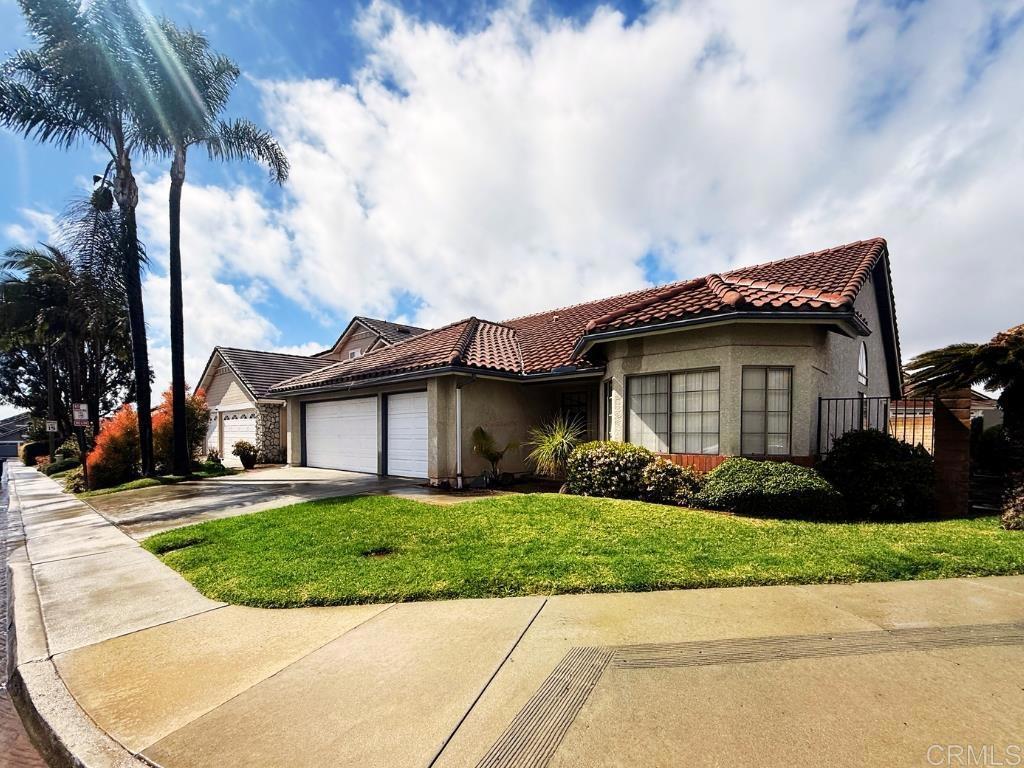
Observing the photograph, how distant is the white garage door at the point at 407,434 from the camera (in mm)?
13047

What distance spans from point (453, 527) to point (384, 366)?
8.00 metres

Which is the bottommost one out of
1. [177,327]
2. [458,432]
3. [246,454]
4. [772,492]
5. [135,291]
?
[246,454]

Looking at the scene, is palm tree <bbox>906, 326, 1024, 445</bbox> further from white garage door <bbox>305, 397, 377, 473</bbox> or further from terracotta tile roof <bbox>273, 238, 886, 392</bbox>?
white garage door <bbox>305, 397, 377, 473</bbox>

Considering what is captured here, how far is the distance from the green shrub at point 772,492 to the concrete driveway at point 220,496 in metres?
7.26

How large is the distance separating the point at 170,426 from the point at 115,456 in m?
2.01

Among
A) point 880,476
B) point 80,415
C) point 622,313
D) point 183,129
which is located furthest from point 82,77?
point 880,476

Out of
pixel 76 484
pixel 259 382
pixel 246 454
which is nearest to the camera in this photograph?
pixel 76 484

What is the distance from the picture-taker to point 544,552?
5.74 m

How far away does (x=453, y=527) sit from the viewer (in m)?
7.11

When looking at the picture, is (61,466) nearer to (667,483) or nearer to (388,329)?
(388,329)

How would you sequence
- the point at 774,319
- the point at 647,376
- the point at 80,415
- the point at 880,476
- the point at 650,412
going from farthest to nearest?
the point at 80,415 → the point at 647,376 → the point at 650,412 → the point at 774,319 → the point at 880,476

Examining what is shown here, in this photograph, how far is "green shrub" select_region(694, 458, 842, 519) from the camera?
7.55m

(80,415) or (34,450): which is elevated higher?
(80,415)

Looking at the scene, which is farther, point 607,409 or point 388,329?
point 388,329
